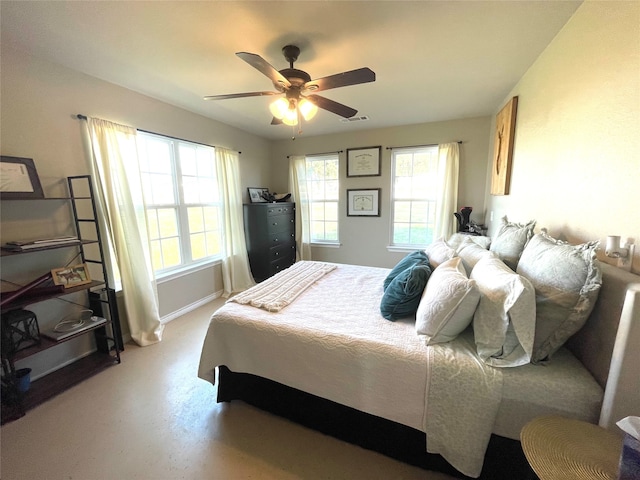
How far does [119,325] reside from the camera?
95.6 inches

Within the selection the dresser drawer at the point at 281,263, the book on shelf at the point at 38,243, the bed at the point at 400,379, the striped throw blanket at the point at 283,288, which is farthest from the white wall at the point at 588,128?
the book on shelf at the point at 38,243

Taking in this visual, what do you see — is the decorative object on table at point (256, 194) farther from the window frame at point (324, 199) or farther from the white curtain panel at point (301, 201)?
the window frame at point (324, 199)

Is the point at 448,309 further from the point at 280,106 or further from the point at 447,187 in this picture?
the point at 447,187

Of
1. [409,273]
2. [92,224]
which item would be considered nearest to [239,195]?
[92,224]

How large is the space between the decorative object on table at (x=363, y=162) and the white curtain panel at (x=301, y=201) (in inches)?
33.1

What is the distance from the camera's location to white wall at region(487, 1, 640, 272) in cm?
108

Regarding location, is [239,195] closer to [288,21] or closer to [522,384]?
[288,21]

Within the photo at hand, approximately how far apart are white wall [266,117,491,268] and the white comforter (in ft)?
8.27

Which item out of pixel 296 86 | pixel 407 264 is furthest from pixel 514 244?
pixel 296 86

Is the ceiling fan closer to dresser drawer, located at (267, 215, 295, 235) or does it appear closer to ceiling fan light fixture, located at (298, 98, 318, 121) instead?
ceiling fan light fixture, located at (298, 98, 318, 121)

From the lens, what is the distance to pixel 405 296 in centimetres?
160

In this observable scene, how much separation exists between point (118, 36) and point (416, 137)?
3559mm

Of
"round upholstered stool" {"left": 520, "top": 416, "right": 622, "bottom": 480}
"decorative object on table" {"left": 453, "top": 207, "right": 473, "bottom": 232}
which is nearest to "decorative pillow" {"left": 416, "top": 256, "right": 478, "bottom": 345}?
"round upholstered stool" {"left": 520, "top": 416, "right": 622, "bottom": 480}

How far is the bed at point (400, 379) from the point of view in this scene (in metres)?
1.07
